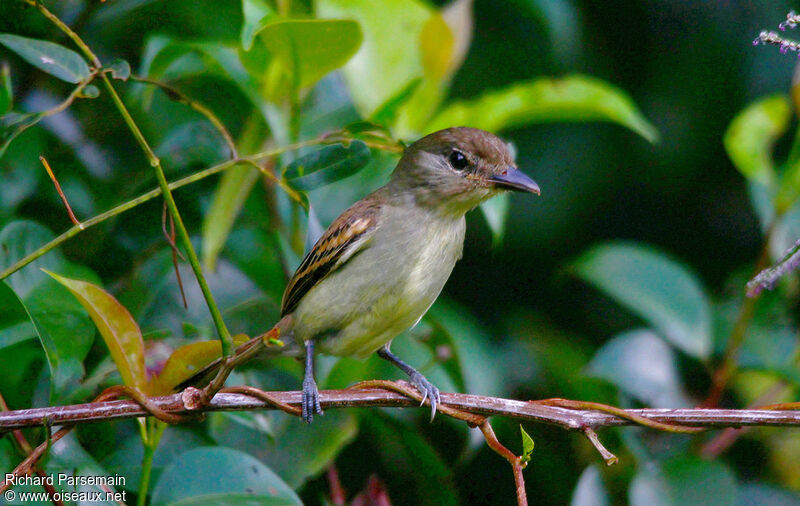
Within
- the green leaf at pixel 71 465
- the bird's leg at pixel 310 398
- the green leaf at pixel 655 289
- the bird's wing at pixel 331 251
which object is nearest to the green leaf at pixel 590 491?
the green leaf at pixel 655 289

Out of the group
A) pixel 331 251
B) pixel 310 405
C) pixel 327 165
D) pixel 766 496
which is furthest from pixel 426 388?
pixel 766 496

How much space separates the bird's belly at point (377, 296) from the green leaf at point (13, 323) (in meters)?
0.82

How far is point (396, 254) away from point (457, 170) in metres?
0.40

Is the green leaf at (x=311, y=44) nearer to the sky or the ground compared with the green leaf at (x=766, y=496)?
nearer to the sky

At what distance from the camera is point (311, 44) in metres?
A: 2.80

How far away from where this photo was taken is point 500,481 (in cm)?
370

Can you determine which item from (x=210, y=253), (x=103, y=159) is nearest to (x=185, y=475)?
(x=210, y=253)

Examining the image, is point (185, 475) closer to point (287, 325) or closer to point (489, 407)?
point (287, 325)

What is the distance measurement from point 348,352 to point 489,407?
84 centimetres

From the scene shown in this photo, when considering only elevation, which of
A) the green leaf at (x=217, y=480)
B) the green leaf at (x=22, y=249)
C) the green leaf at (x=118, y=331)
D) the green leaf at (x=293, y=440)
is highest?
the green leaf at (x=22, y=249)

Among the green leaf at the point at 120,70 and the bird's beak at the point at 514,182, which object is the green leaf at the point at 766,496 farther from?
the green leaf at the point at 120,70

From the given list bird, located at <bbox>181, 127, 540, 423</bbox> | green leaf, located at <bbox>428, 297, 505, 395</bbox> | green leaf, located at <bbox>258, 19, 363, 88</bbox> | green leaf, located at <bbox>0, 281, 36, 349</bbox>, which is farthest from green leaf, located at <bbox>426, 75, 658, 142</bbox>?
green leaf, located at <bbox>0, 281, 36, 349</bbox>

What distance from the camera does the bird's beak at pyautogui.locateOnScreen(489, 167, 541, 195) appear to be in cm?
278

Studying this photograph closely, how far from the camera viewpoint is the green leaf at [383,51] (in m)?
3.32
